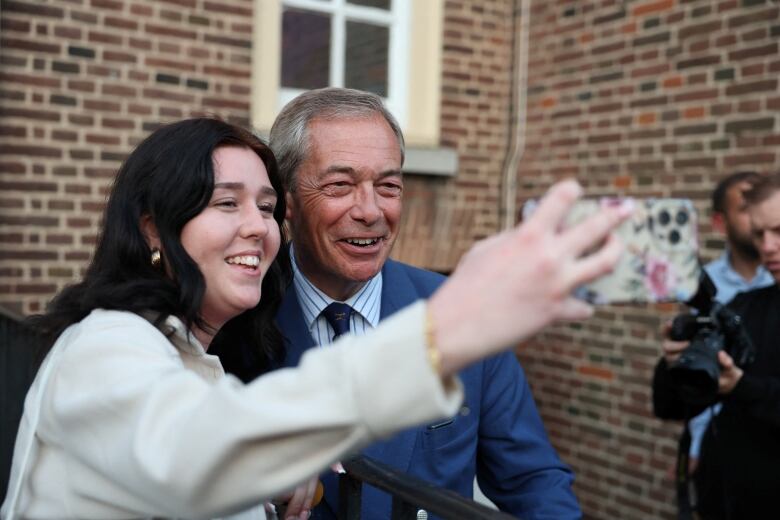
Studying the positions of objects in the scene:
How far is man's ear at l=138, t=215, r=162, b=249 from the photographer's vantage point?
1.49 meters

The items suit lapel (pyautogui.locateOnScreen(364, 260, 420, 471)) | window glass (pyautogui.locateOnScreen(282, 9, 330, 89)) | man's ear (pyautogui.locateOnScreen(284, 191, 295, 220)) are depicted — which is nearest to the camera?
suit lapel (pyautogui.locateOnScreen(364, 260, 420, 471))

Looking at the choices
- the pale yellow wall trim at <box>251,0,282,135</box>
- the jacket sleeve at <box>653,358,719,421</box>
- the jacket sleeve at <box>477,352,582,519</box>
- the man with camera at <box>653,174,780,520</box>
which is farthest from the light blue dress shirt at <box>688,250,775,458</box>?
the pale yellow wall trim at <box>251,0,282,135</box>

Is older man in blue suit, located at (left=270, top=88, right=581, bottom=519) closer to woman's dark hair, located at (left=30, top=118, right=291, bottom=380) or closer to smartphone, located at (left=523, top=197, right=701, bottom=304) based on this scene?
woman's dark hair, located at (left=30, top=118, right=291, bottom=380)

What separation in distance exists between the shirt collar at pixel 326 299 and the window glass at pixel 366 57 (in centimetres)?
324

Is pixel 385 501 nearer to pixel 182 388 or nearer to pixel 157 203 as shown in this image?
pixel 157 203

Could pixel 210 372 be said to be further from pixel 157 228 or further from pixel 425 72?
pixel 425 72

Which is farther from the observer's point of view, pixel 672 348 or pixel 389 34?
pixel 389 34

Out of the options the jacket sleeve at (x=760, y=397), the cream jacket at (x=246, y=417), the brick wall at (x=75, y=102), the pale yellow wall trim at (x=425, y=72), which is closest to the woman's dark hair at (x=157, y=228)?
the cream jacket at (x=246, y=417)

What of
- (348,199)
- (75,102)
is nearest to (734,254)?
(348,199)

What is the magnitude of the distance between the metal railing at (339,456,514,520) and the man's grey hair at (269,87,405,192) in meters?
0.87

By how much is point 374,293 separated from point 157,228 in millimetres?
899

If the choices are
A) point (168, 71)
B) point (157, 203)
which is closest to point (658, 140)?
point (168, 71)

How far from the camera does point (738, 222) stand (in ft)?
12.7

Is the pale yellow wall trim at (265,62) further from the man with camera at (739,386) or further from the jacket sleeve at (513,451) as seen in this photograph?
the jacket sleeve at (513,451)
